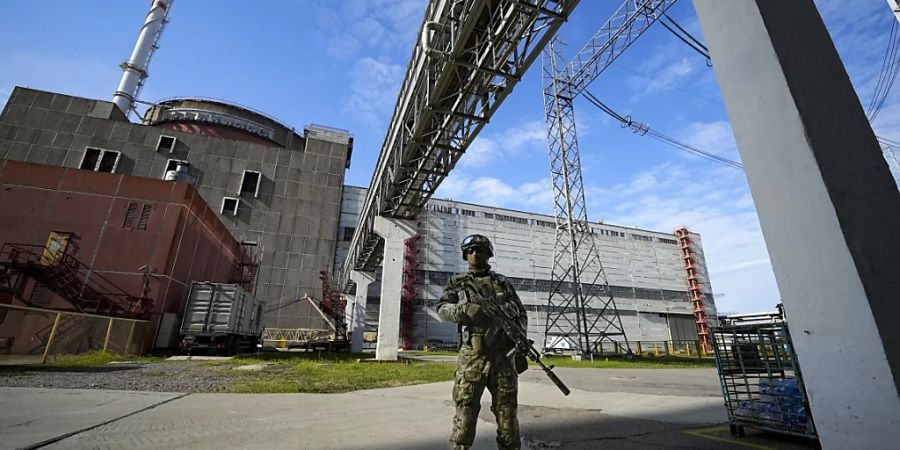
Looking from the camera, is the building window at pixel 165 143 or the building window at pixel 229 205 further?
the building window at pixel 165 143

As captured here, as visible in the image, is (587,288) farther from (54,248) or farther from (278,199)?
(54,248)

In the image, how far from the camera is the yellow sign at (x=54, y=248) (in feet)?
47.5

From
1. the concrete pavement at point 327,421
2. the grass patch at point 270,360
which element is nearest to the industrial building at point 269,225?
the grass patch at point 270,360

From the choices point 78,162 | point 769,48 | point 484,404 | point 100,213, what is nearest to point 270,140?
point 78,162

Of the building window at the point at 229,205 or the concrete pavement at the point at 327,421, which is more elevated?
the building window at the point at 229,205

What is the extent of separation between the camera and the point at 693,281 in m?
42.4

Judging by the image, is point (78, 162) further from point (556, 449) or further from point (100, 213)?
point (556, 449)

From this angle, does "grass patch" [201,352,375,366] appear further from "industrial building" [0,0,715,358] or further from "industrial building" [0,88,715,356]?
"industrial building" [0,88,715,356]

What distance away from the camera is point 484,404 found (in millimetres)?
5621

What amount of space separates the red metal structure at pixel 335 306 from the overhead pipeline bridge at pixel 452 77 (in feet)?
52.9

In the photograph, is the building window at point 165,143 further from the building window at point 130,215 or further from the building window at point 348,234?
the building window at point 130,215

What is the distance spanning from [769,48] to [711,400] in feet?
19.8

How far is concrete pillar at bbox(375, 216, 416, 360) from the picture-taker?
1387cm

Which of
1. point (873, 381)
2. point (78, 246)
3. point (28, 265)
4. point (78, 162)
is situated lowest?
point (873, 381)
